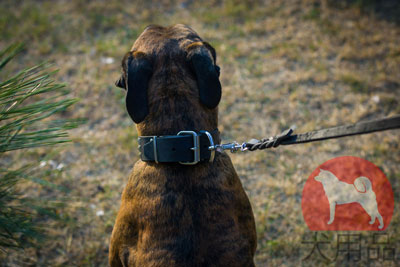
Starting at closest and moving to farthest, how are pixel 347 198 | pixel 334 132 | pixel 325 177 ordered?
pixel 334 132, pixel 347 198, pixel 325 177

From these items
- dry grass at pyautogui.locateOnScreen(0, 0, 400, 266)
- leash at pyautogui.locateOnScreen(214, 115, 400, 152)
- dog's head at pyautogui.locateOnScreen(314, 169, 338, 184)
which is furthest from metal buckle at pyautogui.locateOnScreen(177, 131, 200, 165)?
dog's head at pyautogui.locateOnScreen(314, 169, 338, 184)

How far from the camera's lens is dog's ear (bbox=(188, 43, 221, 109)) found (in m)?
2.01

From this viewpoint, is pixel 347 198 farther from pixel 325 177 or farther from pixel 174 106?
pixel 174 106

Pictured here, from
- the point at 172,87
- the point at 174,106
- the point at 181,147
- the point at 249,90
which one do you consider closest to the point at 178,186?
the point at 181,147

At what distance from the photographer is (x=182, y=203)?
6.51 ft

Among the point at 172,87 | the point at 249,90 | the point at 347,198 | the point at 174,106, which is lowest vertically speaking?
the point at 347,198

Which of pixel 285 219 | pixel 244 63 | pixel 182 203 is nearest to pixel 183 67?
pixel 182 203

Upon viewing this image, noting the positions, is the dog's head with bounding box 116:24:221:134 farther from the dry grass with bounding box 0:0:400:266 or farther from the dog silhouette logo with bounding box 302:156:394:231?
the dog silhouette logo with bounding box 302:156:394:231

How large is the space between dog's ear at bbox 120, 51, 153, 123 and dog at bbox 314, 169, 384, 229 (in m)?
2.16

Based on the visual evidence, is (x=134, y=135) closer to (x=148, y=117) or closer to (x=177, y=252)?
(x=148, y=117)

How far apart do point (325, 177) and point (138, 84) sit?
2.38 m

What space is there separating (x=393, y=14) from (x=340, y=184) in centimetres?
345

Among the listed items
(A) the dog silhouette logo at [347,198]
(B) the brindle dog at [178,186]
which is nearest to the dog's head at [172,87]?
(B) the brindle dog at [178,186]

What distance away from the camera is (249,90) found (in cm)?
460
